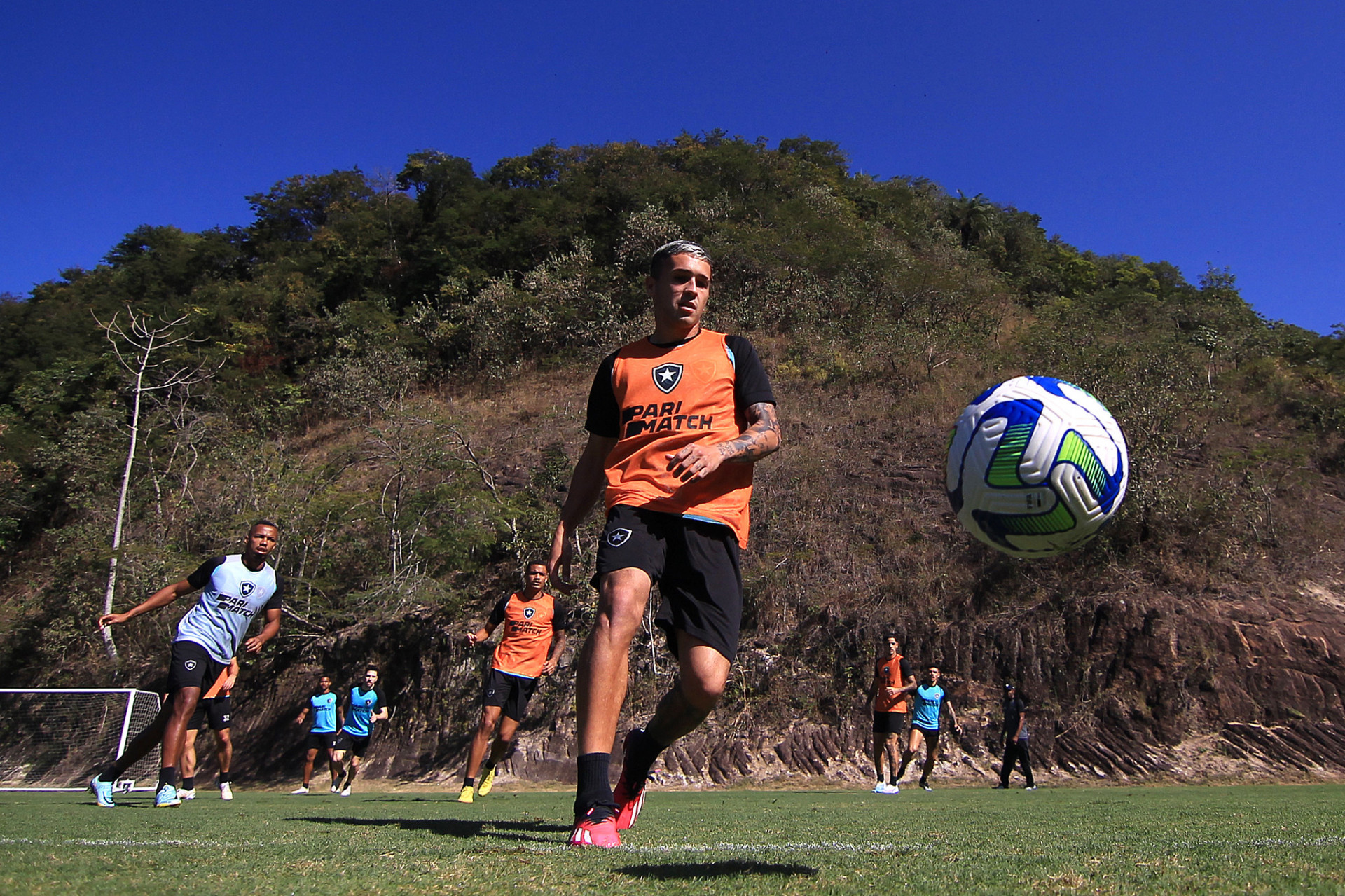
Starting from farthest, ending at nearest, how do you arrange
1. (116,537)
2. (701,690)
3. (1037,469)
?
(116,537)
(1037,469)
(701,690)

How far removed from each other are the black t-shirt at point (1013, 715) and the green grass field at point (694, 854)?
672 centimetres

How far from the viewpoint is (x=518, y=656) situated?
7.97 metres

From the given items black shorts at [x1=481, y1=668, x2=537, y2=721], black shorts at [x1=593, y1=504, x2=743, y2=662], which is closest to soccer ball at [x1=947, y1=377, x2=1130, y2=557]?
black shorts at [x1=593, y1=504, x2=743, y2=662]

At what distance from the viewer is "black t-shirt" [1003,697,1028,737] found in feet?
40.1

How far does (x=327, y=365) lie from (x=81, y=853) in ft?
101

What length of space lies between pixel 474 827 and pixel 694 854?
1.66m

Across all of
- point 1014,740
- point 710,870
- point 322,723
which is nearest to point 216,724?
point 322,723

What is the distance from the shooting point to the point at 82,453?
2366 cm

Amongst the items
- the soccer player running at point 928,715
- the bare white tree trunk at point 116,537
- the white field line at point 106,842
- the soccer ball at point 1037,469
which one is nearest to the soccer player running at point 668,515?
the soccer ball at point 1037,469

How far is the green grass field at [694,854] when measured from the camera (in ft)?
7.29

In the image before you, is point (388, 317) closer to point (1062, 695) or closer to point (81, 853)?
point (1062, 695)

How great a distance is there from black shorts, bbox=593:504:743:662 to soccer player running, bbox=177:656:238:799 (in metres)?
4.78

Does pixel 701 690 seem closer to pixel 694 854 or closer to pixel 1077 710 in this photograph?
pixel 694 854

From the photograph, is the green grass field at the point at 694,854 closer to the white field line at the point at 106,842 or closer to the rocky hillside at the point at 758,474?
the white field line at the point at 106,842
